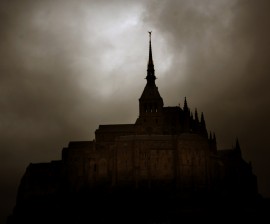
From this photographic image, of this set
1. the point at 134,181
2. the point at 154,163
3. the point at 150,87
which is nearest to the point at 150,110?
the point at 150,87

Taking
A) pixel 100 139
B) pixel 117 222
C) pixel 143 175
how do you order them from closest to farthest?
pixel 117 222 < pixel 143 175 < pixel 100 139

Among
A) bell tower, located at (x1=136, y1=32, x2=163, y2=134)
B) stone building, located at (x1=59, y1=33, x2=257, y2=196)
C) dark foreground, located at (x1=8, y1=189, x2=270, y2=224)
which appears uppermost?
bell tower, located at (x1=136, y1=32, x2=163, y2=134)

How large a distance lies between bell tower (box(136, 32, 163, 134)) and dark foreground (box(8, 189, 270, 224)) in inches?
632

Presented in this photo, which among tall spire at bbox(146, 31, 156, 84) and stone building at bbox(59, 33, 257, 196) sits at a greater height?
tall spire at bbox(146, 31, 156, 84)

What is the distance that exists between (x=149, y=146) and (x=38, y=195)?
65.2ft

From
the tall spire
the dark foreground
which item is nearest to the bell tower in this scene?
the tall spire

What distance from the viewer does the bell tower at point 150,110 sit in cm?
10550

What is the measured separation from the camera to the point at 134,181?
305 ft

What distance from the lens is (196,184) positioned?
9294cm

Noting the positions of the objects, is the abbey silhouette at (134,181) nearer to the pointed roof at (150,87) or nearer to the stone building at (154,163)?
the stone building at (154,163)

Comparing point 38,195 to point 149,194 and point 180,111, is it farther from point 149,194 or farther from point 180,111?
point 180,111

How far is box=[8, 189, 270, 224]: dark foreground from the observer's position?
87250 mm

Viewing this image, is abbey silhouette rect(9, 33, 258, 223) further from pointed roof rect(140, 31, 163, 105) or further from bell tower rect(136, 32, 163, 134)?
pointed roof rect(140, 31, 163, 105)

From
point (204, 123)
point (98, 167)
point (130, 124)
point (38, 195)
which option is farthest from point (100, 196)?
point (204, 123)
